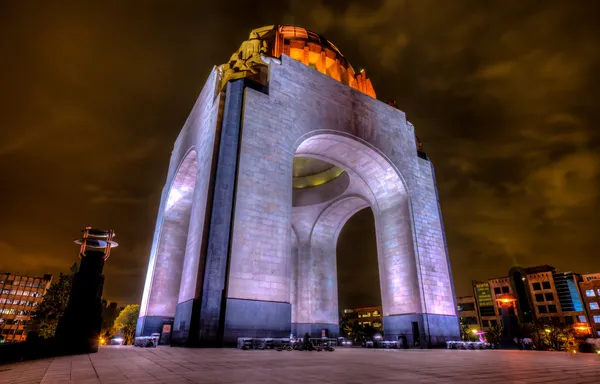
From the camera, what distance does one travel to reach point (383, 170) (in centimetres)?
1975

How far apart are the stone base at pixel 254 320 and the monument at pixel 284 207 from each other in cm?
4

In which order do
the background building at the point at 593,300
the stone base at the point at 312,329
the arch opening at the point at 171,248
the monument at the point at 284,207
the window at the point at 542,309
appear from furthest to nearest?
the window at the point at 542,309 → the background building at the point at 593,300 → the stone base at the point at 312,329 → the arch opening at the point at 171,248 → the monument at the point at 284,207

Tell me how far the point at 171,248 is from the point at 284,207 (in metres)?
10.3

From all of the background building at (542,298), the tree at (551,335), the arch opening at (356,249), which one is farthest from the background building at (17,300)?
the background building at (542,298)

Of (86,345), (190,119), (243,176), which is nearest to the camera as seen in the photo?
(86,345)

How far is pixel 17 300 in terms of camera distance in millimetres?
82000

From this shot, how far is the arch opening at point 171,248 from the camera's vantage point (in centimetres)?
1895

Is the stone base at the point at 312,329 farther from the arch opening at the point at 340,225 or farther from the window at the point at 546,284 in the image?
the window at the point at 546,284

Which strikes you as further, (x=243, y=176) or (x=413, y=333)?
(x=413, y=333)

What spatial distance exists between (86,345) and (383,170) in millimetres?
16659

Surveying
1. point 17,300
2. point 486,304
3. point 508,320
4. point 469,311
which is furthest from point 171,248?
point 17,300

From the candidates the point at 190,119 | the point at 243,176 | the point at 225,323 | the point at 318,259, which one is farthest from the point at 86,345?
the point at 318,259

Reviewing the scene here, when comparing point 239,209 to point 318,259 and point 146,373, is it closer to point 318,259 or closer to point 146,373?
point 146,373

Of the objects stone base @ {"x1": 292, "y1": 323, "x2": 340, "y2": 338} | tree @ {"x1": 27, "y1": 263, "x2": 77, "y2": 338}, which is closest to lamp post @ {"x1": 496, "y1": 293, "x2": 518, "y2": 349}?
stone base @ {"x1": 292, "y1": 323, "x2": 340, "y2": 338}
